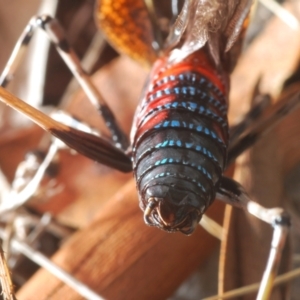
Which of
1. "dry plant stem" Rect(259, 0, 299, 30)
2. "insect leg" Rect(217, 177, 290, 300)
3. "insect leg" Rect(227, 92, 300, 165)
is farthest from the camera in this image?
"dry plant stem" Rect(259, 0, 299, 30)

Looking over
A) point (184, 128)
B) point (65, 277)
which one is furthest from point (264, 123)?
point (65, 277)

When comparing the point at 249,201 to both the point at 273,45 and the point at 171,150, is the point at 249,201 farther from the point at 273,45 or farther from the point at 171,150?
the point at 273,45

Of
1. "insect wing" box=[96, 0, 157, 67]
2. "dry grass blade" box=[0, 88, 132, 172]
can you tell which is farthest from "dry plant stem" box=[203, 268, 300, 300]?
"insect wing" box=[96, 0, 157, 67]

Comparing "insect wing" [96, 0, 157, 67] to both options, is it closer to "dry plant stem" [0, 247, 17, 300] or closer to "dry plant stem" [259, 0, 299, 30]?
"dry plant stem" [259, 0, 299, 30]

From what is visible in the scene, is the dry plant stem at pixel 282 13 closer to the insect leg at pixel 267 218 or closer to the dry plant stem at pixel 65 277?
the insect leg at pixel 267 218

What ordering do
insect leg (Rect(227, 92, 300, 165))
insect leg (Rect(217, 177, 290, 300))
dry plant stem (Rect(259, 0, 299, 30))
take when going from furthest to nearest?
dry plant stem (Rect(259, 0, 299, 30))
insect leg (Rect(227, 92, 300, 165))
insect leg (Rect(217, 177, 290, 300))

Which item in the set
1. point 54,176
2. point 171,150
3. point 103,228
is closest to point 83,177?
point 54,176

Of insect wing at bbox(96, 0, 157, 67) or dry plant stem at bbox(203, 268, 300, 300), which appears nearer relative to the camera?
dry plant stem at bbox(203, 268, 300, 300)
